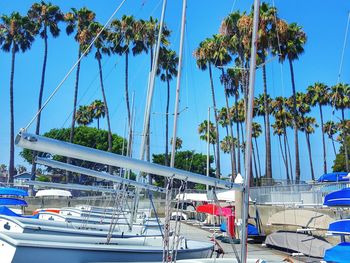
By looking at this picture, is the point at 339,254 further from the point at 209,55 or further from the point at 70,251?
the point at 209,55

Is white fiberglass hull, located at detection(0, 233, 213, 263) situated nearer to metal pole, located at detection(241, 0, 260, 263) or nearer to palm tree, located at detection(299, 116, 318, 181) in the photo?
metal pole, located at detection(241, 0, 260, 263)

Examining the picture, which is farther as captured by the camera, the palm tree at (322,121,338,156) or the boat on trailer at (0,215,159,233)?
the palm tree at (322,121,338,156)

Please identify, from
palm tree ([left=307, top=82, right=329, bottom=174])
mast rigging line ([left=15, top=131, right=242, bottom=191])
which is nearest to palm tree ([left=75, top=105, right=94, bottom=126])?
palm tree ([left=307, top=82, right=329, bottom=174])

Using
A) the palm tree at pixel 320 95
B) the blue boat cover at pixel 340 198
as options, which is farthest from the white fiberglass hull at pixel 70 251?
the palm tree at pixel 320 95

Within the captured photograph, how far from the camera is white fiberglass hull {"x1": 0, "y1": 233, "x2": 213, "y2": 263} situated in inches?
269

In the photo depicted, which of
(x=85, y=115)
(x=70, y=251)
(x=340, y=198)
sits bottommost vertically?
(x=70, y=251)

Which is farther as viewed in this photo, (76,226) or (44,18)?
(44,18)

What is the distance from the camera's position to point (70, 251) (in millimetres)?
7395

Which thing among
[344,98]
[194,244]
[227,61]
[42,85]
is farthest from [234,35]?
[194,244]

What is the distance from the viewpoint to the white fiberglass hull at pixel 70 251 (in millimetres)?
6836

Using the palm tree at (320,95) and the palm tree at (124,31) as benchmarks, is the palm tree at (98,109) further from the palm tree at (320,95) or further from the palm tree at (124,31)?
the palm tree at (320,95)

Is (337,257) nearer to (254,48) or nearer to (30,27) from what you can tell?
(254,48)

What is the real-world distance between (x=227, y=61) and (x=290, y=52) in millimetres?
8178

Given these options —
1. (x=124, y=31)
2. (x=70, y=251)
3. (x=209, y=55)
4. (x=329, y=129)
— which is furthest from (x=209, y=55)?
(x=70, y=251)
